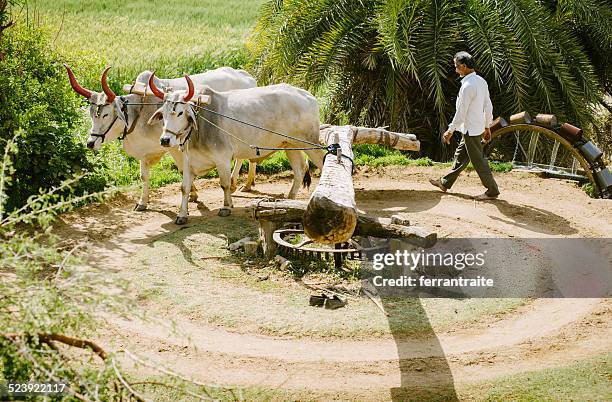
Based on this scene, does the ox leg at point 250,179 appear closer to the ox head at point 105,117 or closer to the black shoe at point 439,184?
the ox head at point 105,117

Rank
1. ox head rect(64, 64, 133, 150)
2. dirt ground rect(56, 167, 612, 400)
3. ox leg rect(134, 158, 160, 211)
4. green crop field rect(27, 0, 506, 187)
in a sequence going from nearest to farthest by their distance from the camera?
dirt ground rect(56, 167, 612, 400)
ox head rect(64, 64, 133, 150)
ox leg rect(134, 158, 160, 211)
green crop field rect(27, 0, 506, 187)

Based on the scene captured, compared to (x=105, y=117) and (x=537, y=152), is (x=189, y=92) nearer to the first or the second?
(x=105, y=117)

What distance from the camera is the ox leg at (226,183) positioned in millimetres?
10445

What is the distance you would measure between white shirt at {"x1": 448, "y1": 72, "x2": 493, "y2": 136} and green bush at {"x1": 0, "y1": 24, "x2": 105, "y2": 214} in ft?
17.1

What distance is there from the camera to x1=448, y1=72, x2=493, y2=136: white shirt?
10.8m

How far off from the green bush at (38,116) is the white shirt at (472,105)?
5.21 m

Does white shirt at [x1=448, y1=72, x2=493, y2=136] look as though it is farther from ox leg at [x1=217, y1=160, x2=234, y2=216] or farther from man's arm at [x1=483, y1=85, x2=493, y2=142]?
ox leg at [x1=217, y1=160, x2=234, y2=216]

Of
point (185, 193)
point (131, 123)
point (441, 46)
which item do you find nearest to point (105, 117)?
point (131, 123)

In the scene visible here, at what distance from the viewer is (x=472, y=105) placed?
35.5ft

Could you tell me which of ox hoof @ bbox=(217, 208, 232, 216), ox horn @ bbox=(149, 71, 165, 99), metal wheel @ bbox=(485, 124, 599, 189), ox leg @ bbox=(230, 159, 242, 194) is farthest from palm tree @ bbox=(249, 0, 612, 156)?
ox horn @ bbox=(149, 71, 165, 99)

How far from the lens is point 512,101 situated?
13273 millimetres

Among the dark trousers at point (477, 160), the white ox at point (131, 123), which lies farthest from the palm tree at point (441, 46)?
the white ox at point (131, 123)

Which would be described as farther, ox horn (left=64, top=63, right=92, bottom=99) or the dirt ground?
ox horn (left=64, top=63, right=92, bottom=99)

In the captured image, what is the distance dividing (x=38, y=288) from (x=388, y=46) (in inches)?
374
